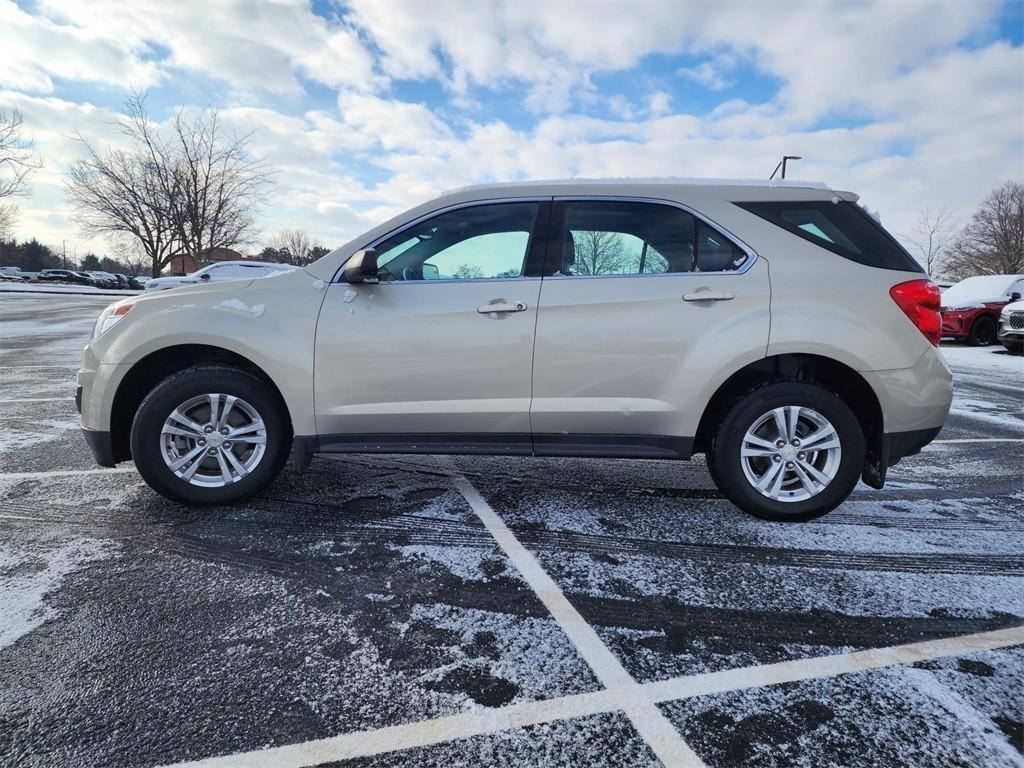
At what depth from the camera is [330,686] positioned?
186 cm

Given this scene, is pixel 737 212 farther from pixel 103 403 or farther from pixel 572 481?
pixel 103 403

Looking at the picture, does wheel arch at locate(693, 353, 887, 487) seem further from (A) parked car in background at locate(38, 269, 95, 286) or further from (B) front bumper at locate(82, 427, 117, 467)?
(A) parked car in background at locate(38, 269, 95, 286)

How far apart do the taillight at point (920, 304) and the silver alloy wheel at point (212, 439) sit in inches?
139

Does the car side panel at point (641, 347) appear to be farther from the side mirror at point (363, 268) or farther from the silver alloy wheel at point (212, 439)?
the silver alloy wheel at point (212, 439)

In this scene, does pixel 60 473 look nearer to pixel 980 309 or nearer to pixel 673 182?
pixel 673 182

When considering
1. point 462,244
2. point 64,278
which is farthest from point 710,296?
point 64,278

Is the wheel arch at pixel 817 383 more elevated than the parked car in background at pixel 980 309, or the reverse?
the parked car in background at pixel 980 309

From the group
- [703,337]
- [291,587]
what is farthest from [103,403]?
[703,337]

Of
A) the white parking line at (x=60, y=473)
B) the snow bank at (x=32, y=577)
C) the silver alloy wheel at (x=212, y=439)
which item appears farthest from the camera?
the white parking line at (x=60, y=473)

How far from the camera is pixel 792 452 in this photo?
3.12 metres

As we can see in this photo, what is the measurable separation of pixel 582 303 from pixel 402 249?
110 centimetres

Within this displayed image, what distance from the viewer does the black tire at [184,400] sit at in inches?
126

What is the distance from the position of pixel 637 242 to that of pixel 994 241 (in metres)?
51.2

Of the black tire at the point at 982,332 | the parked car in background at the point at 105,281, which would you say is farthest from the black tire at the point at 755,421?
the parked car in background at the point at 105,281
